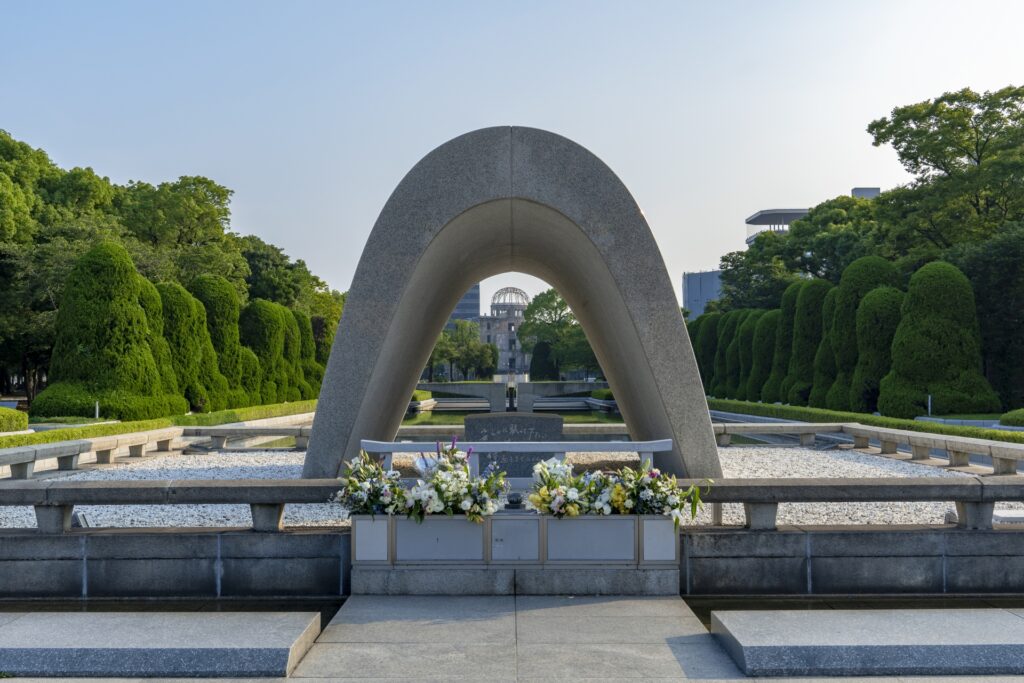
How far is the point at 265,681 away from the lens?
4.42 meters

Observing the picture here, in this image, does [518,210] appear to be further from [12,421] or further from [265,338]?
[265,338]

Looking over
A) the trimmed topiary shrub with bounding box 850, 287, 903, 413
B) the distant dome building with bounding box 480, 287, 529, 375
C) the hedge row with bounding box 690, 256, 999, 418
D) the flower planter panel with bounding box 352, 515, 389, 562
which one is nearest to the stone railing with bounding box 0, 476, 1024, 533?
the flower planter panel with bounding box 352, 515, 389, 562

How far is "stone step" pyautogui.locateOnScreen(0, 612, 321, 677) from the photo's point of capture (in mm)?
4508

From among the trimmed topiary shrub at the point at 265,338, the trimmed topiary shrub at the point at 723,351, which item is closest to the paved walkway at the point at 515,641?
the trimmed topiary shrub at the point at 265,338

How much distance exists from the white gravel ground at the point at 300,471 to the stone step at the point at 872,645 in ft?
12.3

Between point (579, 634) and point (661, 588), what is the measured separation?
3.52ft

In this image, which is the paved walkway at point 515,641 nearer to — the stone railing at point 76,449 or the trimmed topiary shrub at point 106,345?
the stone railing at point 76,449

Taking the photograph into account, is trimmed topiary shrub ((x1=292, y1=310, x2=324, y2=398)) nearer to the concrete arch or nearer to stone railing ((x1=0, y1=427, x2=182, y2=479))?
stone railing ((x1=0, y1=427, x2=182, y2=479))

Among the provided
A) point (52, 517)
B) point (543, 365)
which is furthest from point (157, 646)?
point (543, 365)

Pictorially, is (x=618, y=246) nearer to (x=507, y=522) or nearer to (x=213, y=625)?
(x=507, y=522)

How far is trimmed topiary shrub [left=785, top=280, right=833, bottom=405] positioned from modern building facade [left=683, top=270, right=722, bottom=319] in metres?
77.2

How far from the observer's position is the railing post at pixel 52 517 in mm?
6242

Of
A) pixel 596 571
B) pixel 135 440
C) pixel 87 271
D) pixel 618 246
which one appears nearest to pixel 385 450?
pixel 596 571

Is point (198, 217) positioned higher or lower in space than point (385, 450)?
higher
